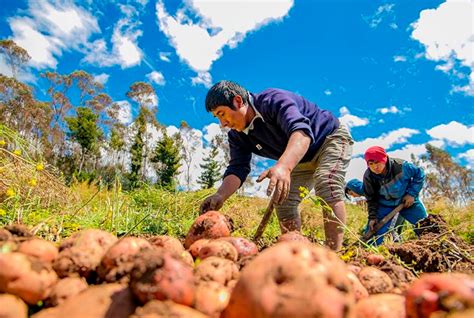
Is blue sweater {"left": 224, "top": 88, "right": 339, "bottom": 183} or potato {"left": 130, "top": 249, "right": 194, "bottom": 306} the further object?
blue sweater {"left": 224, "top": 88, "right": 339, "bottom": 183}

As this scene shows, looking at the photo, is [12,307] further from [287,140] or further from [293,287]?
[287,140]

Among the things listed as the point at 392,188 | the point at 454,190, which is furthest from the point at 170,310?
the point at 454,190

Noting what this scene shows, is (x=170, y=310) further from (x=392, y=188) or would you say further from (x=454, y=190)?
(x=454, y=190)

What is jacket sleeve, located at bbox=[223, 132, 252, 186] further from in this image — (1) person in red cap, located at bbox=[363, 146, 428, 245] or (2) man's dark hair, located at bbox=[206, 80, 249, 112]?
(1) person in red cap, located at bbox=[363, 146, 428, 245]

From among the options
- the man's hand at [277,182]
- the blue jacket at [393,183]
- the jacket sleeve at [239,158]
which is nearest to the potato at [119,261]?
the man's hand at [277,182]

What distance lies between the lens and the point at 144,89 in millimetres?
38594

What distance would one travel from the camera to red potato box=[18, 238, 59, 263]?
44.2 inches

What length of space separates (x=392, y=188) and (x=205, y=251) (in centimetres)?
510

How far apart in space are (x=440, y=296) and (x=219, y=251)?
2.54 ft

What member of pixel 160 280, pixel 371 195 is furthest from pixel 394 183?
pixel 160 280

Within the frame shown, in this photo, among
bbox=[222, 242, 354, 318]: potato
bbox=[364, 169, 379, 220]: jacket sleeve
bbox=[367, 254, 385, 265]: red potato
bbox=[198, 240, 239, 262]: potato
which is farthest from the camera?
bbox=[364, 169, 379, 220]: jacket sleeve

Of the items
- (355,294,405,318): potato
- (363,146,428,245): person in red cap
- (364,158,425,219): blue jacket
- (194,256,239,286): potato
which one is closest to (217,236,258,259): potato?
(194,256,239,286): potato

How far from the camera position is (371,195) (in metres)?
6.24

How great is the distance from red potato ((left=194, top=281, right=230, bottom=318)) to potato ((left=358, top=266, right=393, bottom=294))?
498 millimetres
